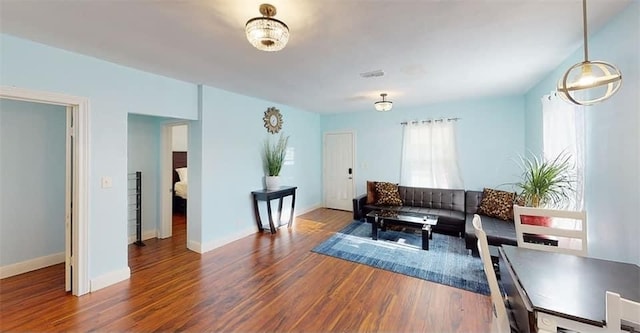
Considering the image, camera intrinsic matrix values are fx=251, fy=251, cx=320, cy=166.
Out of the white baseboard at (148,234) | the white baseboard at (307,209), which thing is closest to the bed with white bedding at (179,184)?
the white baseboard at (148,234)

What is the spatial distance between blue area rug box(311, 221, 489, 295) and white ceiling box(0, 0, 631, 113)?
2379 millimetres

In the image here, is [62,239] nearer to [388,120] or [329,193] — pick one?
[329,193]

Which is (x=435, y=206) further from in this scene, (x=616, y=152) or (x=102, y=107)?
(x=102, y=107)

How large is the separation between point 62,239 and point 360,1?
442 centimetres

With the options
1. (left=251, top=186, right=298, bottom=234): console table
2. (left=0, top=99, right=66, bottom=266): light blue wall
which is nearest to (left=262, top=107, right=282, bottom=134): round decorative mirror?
(left=251, top=186, right=298, bottom=234): console table

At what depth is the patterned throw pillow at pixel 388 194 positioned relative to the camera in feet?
16.2

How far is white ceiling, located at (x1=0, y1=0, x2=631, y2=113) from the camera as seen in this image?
5.56 ft

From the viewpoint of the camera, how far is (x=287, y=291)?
2.57 meters

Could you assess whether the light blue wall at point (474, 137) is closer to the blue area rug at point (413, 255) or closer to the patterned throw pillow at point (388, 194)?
the patterned throw pillow at point (388, 194)

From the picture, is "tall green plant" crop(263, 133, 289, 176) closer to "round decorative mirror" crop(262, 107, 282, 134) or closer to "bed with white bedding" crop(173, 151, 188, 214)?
"round decorative mirror" crop(262, 107, 282, 134)

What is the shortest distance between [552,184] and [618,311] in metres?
2.29

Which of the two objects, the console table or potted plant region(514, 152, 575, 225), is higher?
potted plant region(514, 152, 575, 225)

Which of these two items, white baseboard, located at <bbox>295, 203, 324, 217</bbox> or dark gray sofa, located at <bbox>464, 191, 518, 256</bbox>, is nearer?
dark gray sofa, located at <bbox>464, 191, 518, 256</bbox>

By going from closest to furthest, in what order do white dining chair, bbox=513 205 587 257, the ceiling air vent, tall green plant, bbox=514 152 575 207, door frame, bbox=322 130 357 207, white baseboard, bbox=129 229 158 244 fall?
white dining chair, bbox=513 205 587 257, tall green plant, bbox=514 152 575 207, the ceiling air vent, white baseboard, bbox=129 229 158 244, door frame, bbox=322 130 357 207
